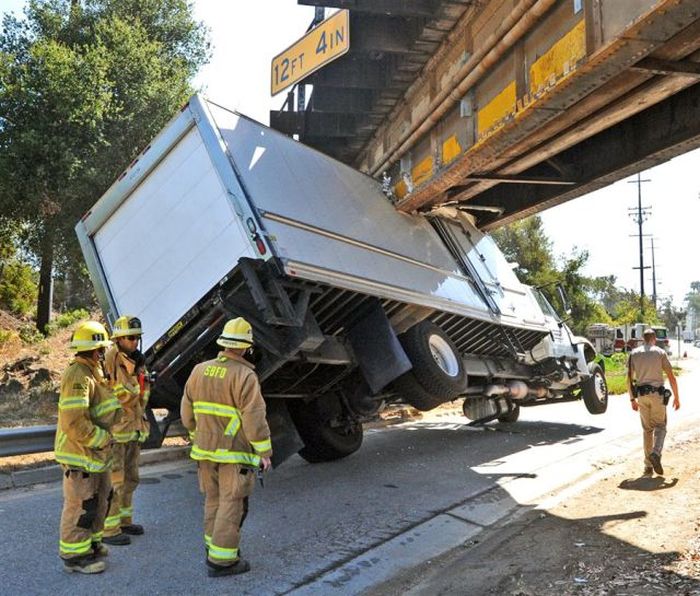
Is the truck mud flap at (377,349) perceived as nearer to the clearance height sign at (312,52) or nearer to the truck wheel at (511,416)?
the clearance height sign at (312,52)

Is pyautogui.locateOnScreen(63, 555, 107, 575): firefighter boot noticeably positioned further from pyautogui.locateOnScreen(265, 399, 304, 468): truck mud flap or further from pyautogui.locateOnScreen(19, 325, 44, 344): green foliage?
pyautogui.locateOnScreen(19, 325, 44, 344): green foliage

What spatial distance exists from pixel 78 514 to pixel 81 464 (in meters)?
0.30

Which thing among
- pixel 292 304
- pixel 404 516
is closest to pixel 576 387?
pixel 404 516

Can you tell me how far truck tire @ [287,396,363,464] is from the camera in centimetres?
762

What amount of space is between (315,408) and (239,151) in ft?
10.9

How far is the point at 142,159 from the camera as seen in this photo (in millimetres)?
6098

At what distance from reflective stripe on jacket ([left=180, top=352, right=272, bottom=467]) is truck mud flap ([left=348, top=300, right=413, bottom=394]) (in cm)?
242

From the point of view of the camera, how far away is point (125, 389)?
4.78 m

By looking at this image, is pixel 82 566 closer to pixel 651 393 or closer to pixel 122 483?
pixel 122 483

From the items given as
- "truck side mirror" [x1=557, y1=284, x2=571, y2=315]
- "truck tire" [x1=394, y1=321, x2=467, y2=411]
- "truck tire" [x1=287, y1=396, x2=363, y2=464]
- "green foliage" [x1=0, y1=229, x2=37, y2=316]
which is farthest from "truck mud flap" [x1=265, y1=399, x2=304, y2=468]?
"green foliage" [x1=0, y1=229, x2=37, y2=316]

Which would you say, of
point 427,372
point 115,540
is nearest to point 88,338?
point 115,540

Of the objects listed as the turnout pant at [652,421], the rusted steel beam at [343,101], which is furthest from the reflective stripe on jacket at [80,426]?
the rusted steel beam at [343,101]

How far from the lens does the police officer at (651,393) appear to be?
7152 mm

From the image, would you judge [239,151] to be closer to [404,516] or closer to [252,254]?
[252,254]
